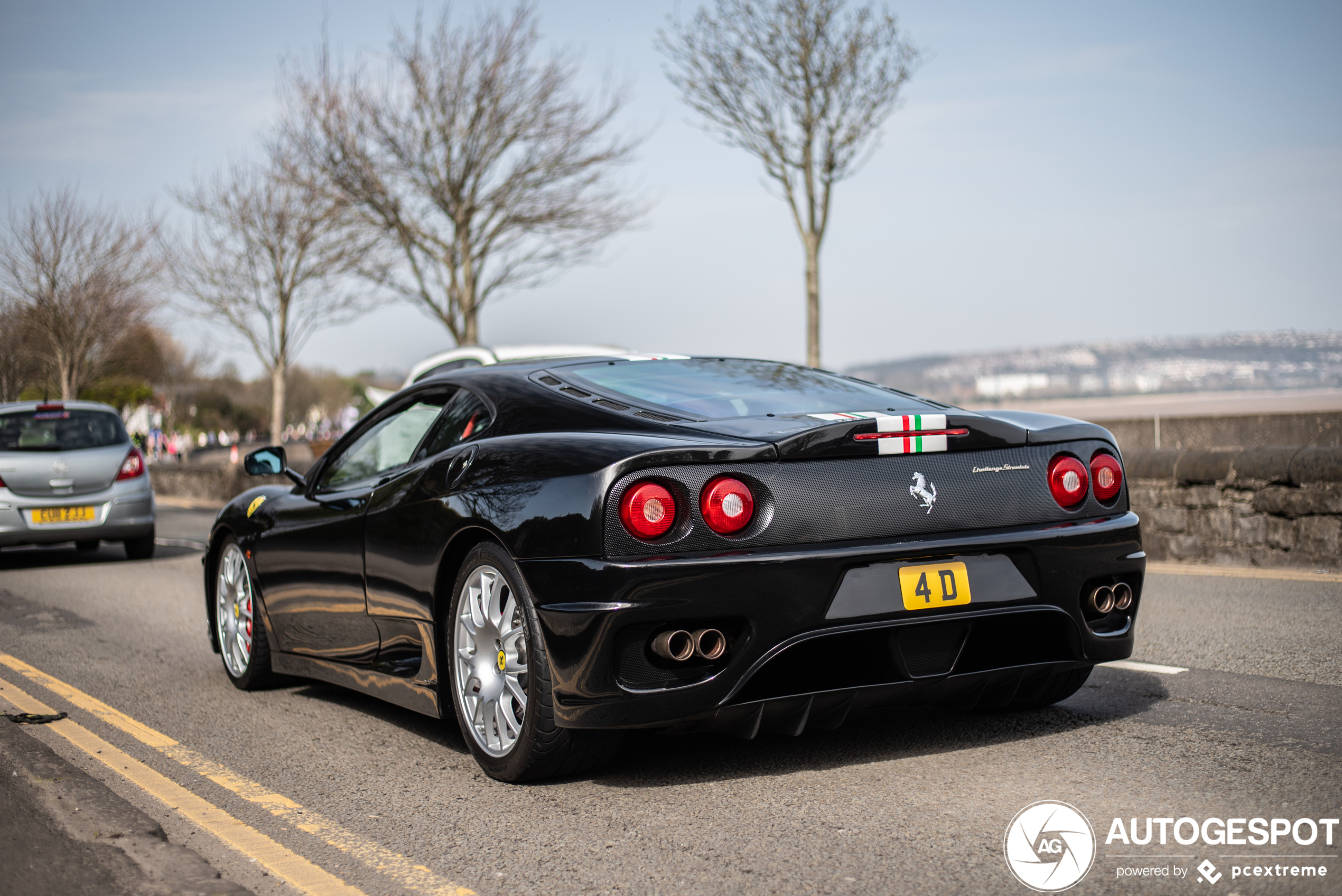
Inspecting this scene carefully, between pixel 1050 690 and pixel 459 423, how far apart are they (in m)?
2.28

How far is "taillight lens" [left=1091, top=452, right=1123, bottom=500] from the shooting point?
156 inches

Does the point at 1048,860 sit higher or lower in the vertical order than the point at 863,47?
lower

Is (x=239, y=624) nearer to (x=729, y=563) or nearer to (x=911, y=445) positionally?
(x=729, y=563)

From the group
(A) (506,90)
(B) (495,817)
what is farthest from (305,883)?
(A) (506,90)

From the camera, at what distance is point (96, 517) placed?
39.3 ft

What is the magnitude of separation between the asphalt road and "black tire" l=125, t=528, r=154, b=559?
6932mm

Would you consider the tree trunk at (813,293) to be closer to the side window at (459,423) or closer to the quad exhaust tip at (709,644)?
the side window at (459,423)

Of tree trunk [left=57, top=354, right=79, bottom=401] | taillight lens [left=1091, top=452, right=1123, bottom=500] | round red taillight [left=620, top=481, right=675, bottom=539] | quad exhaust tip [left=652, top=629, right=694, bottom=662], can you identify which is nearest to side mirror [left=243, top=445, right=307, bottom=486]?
round red taillight [left=620, top=481, right=675, bottom=539]

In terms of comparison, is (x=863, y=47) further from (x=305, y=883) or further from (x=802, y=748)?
(x=305, y=883)

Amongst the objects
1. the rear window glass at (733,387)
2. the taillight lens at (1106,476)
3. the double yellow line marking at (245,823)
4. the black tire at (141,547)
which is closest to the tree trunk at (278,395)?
the black tire at (141,547)

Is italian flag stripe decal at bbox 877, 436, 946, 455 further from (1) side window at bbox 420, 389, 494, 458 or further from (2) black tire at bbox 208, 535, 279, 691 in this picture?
(2) black tire at bbox 208, 535, 279, 691

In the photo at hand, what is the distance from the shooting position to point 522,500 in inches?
144

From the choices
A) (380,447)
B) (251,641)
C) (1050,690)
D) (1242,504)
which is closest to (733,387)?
(1050,690)

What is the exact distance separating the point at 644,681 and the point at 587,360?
1.68 metres
